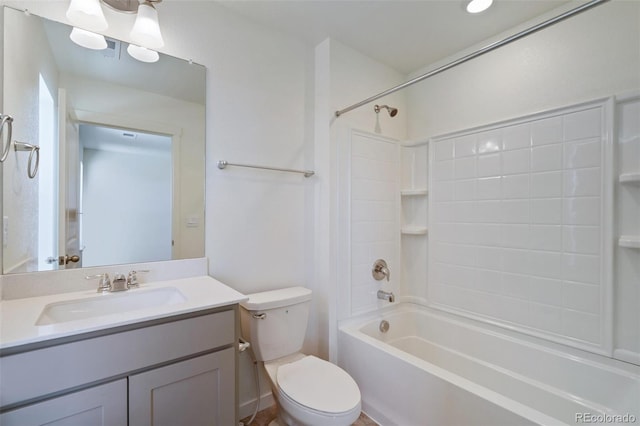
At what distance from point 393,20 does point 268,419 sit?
8.56 ft

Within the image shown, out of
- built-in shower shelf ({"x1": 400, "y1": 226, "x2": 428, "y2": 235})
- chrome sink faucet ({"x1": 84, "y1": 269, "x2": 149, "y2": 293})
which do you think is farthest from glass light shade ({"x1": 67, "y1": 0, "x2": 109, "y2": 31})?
built-in shower shelf ({"x1": 400, "y1": 226, "x2": 428, "y2": 235})

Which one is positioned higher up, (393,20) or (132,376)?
(393,20)

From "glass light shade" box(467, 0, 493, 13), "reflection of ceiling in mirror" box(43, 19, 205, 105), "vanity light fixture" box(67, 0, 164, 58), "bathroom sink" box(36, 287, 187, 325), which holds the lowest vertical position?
"bathroom sink" box(36, 287, 187, 325)

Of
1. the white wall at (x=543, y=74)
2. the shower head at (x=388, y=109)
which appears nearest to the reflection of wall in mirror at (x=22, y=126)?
the shower head at (x=388, y=109)

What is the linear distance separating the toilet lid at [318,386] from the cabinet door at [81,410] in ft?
2.28

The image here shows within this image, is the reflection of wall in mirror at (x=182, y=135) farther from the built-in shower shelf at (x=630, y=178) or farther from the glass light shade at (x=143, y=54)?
the built-in shower shelf at (x=630, y=178)

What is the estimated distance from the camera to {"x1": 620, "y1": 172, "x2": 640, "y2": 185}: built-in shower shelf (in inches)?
53.0

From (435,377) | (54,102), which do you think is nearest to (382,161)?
(435,377)

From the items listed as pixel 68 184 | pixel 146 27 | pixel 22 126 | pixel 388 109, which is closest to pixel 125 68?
pixel 146 27

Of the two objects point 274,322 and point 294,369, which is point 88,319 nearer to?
point 274,322

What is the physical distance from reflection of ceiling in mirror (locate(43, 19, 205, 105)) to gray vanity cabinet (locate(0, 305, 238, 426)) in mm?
1198

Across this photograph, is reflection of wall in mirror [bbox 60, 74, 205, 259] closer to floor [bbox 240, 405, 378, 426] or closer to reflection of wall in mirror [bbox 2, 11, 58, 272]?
reflection of wall in mirror [bbox 2, 11, 58, 272]

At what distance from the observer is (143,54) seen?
4.81ft

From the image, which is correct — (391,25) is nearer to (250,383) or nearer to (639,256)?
(639,256)
